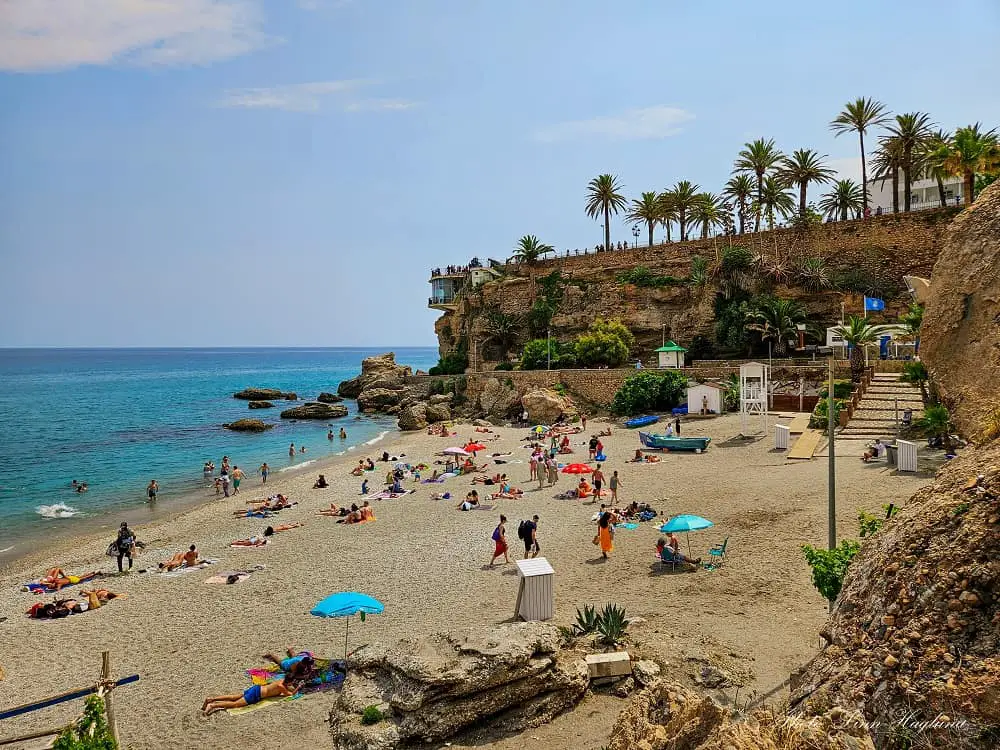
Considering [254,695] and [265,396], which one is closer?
[254,695]

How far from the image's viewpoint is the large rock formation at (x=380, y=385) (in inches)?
2352

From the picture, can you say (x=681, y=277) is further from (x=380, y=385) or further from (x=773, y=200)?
(x=380, y=385)

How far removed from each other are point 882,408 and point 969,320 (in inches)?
829

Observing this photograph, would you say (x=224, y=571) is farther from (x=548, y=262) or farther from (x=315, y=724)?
(x=548, y=262)

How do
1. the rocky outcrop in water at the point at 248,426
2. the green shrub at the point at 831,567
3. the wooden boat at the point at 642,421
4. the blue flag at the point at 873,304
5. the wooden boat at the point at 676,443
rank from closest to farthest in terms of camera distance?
the green shrub at the point at 831,567, the wooden boat at the point at 676,443, the wooden boat at the point at 642,421, the blue flag at the point at 873,304, the rocky outcrop in water at the point at 248,426

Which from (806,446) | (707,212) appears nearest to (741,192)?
(707,212)

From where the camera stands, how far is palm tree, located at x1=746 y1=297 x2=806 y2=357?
131ft

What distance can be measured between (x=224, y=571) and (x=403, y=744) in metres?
11.2

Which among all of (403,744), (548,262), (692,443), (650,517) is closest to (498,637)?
(403,744)

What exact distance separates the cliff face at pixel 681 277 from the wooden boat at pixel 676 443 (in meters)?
19.4

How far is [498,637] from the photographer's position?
8391mm

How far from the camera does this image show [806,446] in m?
22.2

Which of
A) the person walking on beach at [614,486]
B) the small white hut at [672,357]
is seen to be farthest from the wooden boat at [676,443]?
the small white hut at [672,357]

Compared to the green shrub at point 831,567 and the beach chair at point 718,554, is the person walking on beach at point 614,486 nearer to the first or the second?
the beach chair at point 718,554
